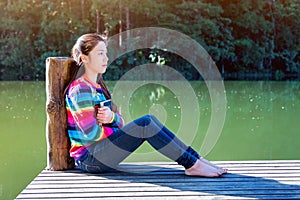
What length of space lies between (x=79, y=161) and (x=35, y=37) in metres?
15.4

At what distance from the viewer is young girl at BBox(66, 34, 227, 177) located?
242 cm

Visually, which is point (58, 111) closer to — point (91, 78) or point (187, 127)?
point (91, 78)

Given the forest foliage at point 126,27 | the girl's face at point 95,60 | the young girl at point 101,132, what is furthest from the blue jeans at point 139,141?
the forest foliage at point 126,27

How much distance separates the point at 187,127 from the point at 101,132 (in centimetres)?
394

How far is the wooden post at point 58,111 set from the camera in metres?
2.64

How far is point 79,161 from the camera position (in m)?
2.54

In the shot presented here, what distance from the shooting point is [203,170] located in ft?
8.00

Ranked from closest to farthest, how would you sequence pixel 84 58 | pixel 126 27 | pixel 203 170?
pixel 203 170 → pixel 84 58 → pixel 126 27

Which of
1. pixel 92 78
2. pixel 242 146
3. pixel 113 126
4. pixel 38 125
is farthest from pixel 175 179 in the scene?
pixel 38 125

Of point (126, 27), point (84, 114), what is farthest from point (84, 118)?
point (126, 27)

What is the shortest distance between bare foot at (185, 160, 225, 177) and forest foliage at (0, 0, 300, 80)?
13.2 meters

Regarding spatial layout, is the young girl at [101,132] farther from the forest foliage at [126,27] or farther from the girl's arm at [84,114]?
the forest foliage at [126,27]

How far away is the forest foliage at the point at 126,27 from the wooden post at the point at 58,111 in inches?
507

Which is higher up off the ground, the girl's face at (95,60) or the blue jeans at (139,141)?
the girl's face at (95,60)
